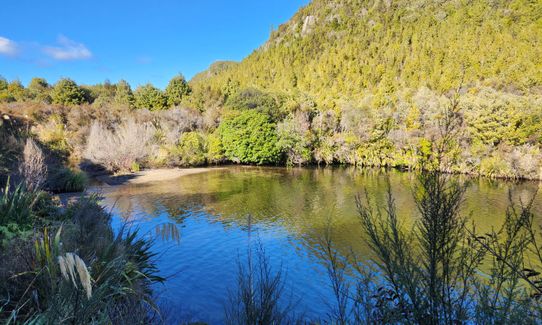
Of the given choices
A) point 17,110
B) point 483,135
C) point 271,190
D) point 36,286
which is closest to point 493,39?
point 483,135

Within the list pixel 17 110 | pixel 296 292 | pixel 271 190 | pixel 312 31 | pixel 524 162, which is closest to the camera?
pixel 296 292

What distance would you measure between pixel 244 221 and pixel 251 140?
54.4 feet

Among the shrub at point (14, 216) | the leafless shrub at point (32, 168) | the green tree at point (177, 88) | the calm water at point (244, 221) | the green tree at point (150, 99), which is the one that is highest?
the green tree at point (177, 88)

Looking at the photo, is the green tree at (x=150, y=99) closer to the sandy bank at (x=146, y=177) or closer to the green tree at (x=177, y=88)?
the green tree at (x=177, y=88)

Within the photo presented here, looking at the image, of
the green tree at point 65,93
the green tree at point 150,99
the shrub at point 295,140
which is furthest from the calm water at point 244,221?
the green tree at point 65,93

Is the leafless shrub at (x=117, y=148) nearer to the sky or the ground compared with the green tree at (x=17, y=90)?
nearer to the ground

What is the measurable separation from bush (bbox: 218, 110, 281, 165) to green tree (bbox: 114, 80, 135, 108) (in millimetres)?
19217

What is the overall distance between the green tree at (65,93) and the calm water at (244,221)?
25.2 metres

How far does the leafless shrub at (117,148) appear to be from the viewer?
2175cm

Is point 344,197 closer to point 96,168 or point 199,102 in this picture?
point 96,168

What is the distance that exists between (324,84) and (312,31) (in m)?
25.7

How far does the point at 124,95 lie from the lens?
42.5m

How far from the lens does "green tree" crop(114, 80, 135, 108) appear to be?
136ft

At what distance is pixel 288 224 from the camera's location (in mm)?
10898
